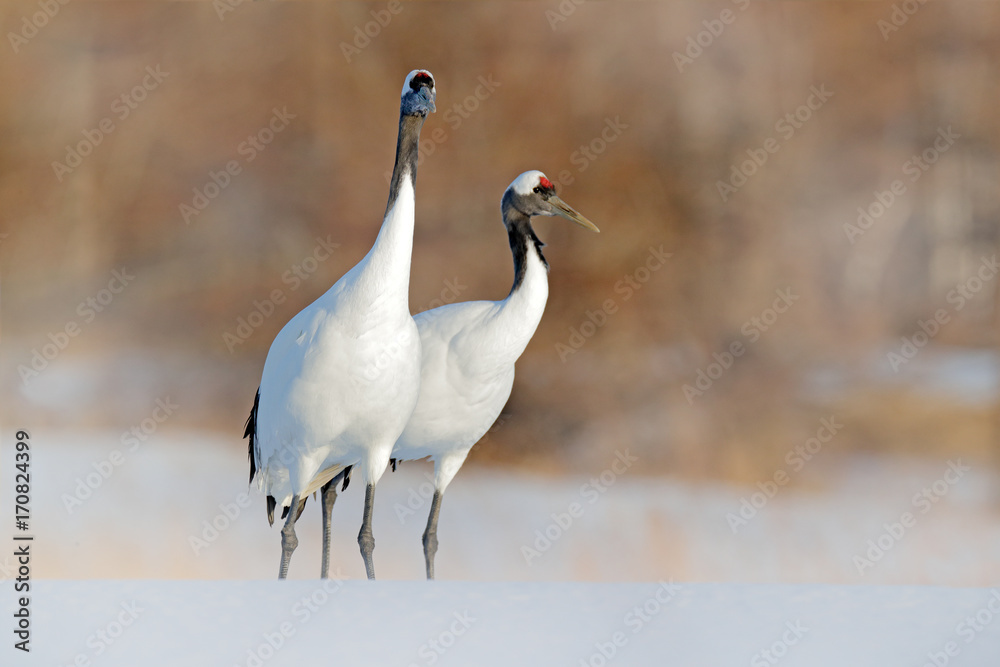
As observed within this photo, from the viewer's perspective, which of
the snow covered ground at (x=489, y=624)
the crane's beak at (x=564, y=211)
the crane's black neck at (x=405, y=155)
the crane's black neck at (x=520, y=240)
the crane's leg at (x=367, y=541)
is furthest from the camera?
the crane's beak at (x=564, y=211)

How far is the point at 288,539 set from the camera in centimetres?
403

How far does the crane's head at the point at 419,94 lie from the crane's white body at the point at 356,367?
0.96 ft

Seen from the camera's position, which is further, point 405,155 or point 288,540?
point 288,540

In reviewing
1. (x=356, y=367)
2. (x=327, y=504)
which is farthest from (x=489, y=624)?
(x=327, y=504)

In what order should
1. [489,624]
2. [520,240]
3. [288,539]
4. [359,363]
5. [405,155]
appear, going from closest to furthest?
[489,624]
[359,363]
[405,155]
[288,539]
[520,240]

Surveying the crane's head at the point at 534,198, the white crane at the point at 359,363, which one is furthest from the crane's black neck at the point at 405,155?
the crane's head at the point at 534,198

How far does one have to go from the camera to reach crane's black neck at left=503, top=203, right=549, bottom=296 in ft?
14.0

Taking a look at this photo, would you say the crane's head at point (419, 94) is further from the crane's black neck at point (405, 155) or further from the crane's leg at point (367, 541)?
the crane's leg at point (367, 541)

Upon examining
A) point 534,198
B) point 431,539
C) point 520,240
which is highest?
point 534,198

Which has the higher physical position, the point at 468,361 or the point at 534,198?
the point at 534,198

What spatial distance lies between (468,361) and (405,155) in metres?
0.84

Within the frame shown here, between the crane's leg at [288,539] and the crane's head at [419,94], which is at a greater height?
the crane's head at [419,94]

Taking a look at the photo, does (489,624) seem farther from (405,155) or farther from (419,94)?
(419,94)

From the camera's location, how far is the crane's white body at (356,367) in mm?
3650
